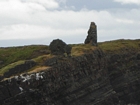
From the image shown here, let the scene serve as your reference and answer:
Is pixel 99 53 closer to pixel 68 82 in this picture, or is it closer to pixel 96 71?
pixel 96 71

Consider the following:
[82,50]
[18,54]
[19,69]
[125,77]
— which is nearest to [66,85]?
[19,69]

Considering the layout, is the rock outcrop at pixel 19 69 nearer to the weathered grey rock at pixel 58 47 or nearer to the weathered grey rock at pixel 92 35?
the weathered grey rock at pixel 58 47

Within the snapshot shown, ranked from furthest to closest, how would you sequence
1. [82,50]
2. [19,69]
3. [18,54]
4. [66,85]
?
[18,54]
[82,50]
[66,85]
[19,69]

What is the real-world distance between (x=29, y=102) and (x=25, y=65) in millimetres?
11723

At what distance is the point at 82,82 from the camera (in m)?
85.7

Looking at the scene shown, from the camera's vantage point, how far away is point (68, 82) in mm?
80938

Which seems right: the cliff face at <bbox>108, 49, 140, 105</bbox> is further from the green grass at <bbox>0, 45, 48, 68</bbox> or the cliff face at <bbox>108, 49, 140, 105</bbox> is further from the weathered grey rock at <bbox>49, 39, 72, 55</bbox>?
the green grass at <bbox>0, 45, 48, 68</bbox>

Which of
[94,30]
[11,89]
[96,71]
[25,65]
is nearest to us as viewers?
[11,89]

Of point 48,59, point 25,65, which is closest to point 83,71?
point 48,59

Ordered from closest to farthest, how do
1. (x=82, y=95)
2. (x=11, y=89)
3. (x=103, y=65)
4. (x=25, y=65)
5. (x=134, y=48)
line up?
1. (x=11, y=89)
2. (x=25, y=65)
3. (x=82, y=95)
4. (x=103, y=65)
5. (x=134, y=48)

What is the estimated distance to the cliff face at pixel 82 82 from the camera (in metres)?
67.6

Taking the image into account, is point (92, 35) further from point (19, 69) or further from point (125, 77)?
point (19, 69)

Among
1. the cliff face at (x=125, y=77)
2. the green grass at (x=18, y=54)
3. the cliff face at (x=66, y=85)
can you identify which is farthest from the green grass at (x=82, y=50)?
the green grass at (x=18, y=54)

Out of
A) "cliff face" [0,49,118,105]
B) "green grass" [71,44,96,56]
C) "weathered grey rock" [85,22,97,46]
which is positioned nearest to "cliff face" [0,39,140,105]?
"cliff face" [0,49,118,105]
